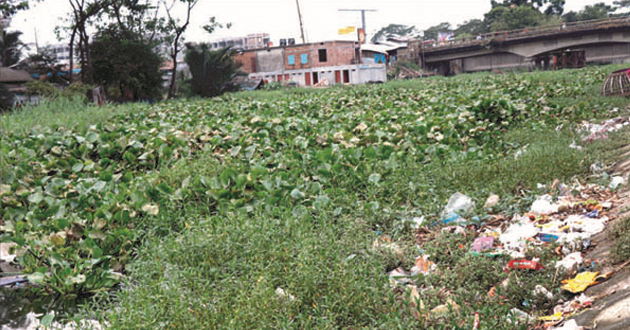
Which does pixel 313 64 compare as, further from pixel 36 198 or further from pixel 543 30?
pixel 36 198

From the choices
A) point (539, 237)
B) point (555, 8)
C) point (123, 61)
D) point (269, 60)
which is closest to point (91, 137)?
point (539, 237)

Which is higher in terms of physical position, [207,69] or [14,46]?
[14,46]

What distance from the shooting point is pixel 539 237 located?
3678 mm

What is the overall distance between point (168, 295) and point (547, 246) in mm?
2233

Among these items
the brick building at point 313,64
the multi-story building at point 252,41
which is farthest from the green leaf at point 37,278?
the multi-story building at point 252,41

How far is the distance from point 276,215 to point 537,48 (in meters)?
42.5

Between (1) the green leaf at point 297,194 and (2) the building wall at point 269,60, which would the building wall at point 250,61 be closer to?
(2) the building wall at point 269,60

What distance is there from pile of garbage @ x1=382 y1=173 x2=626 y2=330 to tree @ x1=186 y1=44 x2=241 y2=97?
21.8 meters

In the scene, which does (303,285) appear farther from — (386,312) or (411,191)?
(411,191)

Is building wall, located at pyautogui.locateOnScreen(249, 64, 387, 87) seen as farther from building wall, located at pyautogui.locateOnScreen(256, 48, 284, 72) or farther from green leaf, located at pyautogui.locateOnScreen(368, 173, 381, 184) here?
green leaf, located at pyautogui.locateOnScreen(368, 173, 381, 184)

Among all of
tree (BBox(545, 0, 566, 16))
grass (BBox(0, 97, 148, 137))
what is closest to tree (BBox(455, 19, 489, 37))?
tree (BBox(545, 0, 566, 16))

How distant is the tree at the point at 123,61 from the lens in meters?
23.6

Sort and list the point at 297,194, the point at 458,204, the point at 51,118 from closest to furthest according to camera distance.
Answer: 1. the point at 458,204
2. the point at 297,194
3. the point at 51,118

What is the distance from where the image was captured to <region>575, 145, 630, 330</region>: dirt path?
8.22 feet
